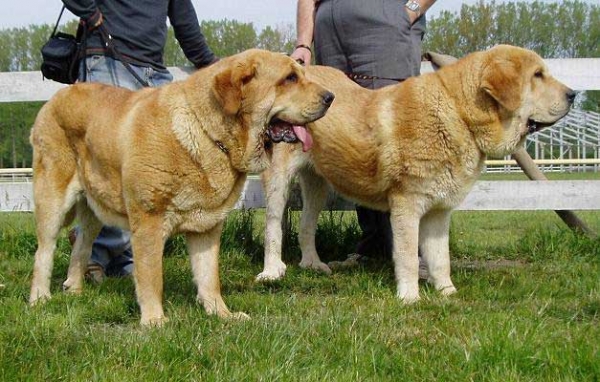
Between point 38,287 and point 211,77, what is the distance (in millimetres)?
1746

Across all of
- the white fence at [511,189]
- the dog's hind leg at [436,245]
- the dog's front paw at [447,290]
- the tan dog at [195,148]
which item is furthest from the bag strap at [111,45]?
the dog's front paw at [447,290]

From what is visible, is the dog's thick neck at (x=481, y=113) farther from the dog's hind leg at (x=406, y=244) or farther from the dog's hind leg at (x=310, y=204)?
the dog's hind leg at (x=310, y=204)

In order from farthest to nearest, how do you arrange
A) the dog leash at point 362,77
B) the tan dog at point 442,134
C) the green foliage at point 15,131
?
the green foliage at point 15,131 → the dog leash at point 362,77 → the tan dog at point 442,134

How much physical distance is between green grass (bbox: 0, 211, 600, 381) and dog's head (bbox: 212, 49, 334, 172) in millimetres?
942

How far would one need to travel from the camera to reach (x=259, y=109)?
141 inches

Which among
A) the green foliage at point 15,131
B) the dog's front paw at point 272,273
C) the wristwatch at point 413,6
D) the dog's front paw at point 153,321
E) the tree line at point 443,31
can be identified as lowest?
the dog's front paw at point 153,321

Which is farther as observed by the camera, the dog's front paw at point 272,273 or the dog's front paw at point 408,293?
the dog's front paw at point 272,273

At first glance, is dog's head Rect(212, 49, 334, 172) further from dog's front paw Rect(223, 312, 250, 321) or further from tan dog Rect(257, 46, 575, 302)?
tan dog Rect(257, 46, 575, 302)

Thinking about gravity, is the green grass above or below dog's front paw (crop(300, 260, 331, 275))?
below

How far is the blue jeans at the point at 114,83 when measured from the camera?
4.91 meters

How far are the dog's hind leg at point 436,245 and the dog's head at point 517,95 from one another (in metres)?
0.59

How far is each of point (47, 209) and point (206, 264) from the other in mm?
1098

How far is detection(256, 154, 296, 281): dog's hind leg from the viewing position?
204 inches

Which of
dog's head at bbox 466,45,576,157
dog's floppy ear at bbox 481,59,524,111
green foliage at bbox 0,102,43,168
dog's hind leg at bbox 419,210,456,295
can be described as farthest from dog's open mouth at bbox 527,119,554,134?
green foliage at bbox 0,102,43,168
